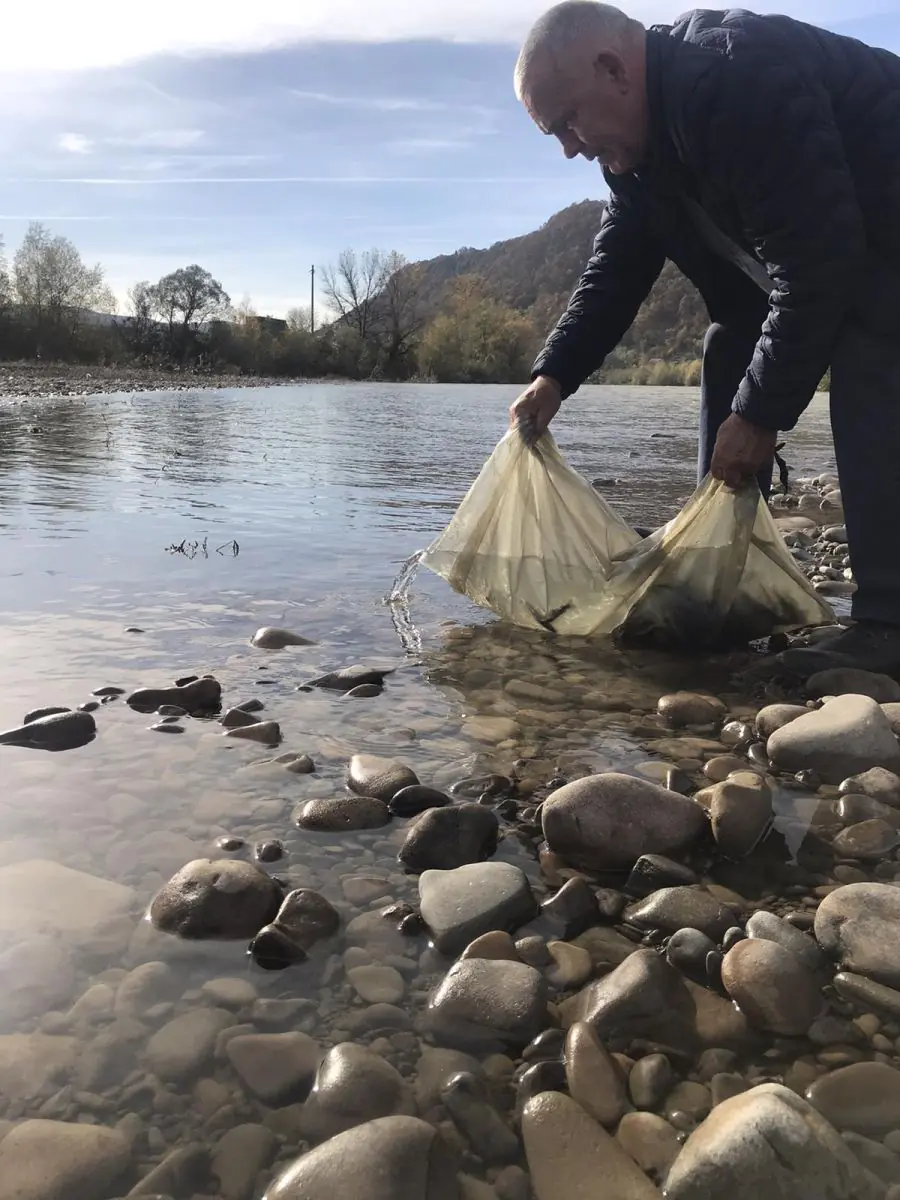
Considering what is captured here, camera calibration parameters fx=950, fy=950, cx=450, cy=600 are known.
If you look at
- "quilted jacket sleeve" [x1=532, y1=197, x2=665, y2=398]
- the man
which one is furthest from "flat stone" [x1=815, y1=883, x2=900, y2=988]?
"quilted jacket sleeve" [x1=532, y1=197, x2=665, y2=398]

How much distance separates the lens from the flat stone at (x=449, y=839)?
187 cm

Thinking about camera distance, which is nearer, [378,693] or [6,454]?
[378,693]

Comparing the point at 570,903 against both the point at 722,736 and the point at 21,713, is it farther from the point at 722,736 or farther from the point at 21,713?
the point at 21,713

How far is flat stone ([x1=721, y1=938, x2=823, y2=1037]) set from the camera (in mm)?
1415

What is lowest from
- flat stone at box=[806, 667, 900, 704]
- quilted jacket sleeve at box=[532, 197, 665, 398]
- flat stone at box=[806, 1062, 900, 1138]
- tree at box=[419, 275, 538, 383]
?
flat stone at box=[806, 1062, 900, 1138]

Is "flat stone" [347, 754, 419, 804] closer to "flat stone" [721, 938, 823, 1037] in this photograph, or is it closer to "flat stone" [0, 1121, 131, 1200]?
"flat stone" [721, 938, 823, 1037]

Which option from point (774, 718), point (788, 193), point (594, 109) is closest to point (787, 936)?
point (774, 718)

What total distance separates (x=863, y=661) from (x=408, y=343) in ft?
229

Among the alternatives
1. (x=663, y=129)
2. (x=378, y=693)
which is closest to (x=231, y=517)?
(x=378, y=693)

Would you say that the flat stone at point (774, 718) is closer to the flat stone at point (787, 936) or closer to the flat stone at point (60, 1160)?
the flat stone at point (787, 936)

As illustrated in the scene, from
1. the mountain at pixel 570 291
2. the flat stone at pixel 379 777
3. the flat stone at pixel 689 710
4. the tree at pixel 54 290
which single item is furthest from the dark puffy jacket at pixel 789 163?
the mountain at pixel 570 291

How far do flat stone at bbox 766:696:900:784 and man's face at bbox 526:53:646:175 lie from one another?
1761 millimetres

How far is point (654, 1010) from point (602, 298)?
3.11 m

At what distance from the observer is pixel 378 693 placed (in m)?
2.89
